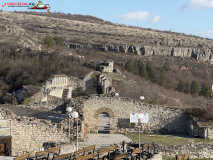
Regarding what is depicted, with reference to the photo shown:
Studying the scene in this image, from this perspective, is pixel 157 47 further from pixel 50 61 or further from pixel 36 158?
pixel 36 158

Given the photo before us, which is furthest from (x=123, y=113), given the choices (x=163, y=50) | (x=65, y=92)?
(x=163, y=50)

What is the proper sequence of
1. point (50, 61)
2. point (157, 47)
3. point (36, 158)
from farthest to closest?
point (157, 47) < point (50, 61) < point (36, 158)

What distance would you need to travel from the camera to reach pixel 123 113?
1964 centimetres

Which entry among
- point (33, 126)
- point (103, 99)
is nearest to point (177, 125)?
point (103, 99)

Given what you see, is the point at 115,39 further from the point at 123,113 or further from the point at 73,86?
the point at 123,113

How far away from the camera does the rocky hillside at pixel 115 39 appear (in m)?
94.9

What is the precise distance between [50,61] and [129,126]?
23648 mm

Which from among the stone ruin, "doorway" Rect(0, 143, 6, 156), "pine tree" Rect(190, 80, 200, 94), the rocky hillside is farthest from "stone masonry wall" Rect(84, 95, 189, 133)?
the rocky hillside

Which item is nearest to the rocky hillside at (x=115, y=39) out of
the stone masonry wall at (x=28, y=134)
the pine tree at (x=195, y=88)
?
the pine tree at (x=195, y=88)

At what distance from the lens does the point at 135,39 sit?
108438mm

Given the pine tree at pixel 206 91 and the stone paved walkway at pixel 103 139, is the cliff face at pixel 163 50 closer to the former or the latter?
the pine tree at pixel 206 91

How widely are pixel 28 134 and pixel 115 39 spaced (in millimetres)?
93386

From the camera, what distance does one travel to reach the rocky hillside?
311 feet

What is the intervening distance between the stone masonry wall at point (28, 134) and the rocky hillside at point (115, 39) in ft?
249
